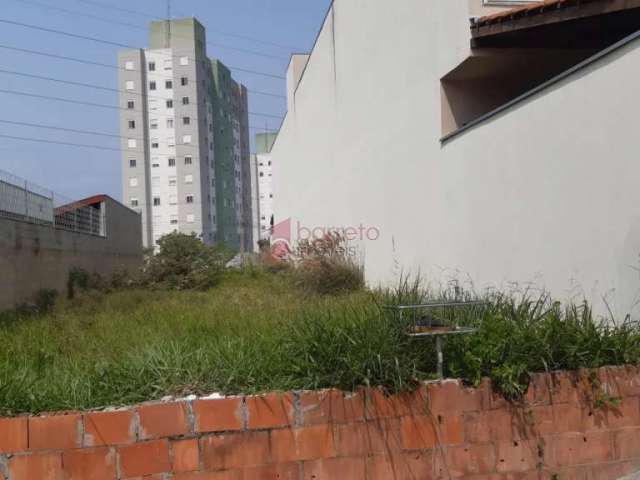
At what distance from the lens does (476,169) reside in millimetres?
5531

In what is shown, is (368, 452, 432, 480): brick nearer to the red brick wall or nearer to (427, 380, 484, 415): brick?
the red brick wall

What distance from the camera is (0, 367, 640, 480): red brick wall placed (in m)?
2.68

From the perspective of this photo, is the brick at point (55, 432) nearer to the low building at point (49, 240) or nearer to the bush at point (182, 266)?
the low building at point (49, 240)

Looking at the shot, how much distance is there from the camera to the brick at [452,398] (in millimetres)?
2994

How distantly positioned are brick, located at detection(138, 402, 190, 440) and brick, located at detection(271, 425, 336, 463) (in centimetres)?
47

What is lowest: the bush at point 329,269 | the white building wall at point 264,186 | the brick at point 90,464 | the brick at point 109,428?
the brick at point 90,464

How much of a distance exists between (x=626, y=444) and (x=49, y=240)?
30.9 ft

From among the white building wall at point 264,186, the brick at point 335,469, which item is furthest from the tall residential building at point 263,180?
the brick at point 335,469

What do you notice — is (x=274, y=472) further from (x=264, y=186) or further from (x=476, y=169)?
(x=264, y=186)

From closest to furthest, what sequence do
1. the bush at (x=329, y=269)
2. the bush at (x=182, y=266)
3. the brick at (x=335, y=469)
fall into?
the brick at (x=335, y=469), the bush at (x=329, y=269), the bush at (x=182, y=266)

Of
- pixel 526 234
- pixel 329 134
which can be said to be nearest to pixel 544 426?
pixel 526 234

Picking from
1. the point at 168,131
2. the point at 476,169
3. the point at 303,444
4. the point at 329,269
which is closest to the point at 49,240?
the point at 329,269

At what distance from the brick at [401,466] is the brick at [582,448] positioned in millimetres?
738

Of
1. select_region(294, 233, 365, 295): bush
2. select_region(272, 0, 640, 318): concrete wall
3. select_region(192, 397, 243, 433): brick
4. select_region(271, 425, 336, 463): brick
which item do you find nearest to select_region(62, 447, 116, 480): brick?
select_region(192, 397, 243, 433): brick
